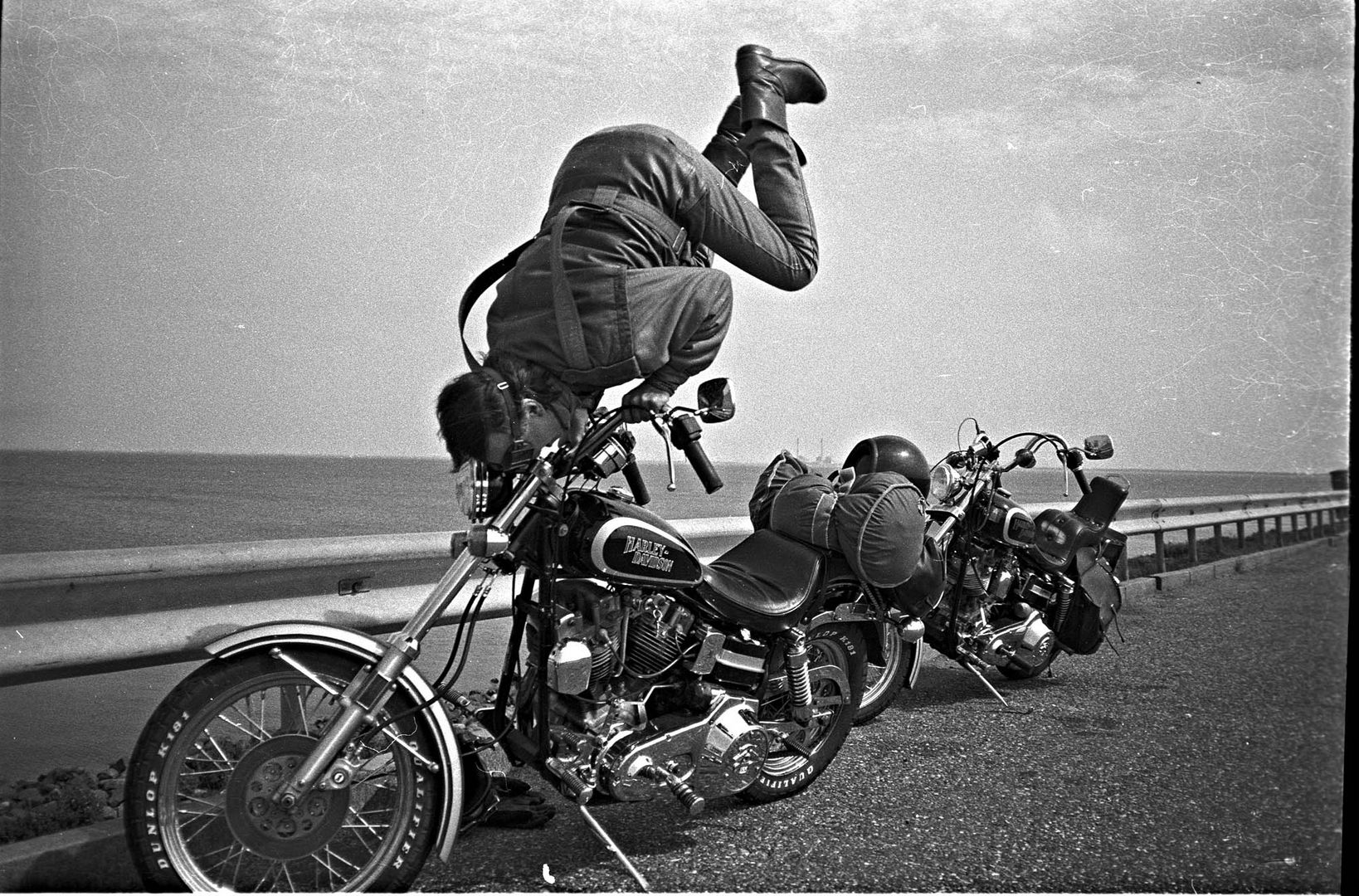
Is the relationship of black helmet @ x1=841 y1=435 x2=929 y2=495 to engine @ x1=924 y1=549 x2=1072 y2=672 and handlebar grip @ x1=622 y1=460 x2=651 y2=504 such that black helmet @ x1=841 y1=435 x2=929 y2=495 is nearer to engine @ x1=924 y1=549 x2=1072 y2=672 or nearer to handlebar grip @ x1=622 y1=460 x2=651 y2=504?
engine @ x1=924 y1=549 x2=1072 y2=672

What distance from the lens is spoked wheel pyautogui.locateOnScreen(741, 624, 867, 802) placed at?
11.3ft

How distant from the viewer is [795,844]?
122 inches

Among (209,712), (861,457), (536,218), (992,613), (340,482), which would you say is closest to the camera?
(209,712)

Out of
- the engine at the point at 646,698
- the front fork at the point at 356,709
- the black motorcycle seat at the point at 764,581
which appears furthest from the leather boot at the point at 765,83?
the front fork at the point at 356,709

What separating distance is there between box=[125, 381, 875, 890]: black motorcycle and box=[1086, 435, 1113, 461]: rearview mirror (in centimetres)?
246

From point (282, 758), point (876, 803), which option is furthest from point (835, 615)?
point (282, 758)

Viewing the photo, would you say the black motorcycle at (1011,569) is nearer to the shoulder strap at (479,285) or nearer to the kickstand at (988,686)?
the kickstand at (988,686)

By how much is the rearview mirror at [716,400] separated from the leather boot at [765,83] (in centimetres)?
85

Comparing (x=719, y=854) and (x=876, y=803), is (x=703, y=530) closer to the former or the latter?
(x=876, y=803)

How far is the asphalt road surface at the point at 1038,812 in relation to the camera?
2877 mm

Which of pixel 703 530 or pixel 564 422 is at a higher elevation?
pixel 564 422

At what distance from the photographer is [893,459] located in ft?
14.4

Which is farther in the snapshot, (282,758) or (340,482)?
(340,482)

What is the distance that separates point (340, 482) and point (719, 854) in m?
78.2
